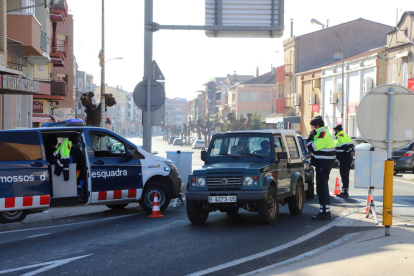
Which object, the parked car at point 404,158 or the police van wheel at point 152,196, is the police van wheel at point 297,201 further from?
the parked car at point 404,158

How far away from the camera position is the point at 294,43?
71.5 meters

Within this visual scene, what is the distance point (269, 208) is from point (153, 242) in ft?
8.87

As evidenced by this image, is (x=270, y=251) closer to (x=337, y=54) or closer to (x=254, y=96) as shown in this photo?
(x=337, y=54)

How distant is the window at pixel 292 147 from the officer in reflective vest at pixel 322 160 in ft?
3.46

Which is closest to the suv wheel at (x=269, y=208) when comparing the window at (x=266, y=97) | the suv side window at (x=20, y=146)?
the suv side window at (x=20, y=146)

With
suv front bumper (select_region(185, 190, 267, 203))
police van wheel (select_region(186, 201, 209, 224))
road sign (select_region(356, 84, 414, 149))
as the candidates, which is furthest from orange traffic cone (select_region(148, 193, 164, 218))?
road sign (select_region(356, 84, 414, 149))

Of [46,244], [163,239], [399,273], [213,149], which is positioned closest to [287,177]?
[213,149]

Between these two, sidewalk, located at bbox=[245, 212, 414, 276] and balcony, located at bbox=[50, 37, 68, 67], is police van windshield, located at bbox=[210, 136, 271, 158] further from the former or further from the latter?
balcony, located at bbox=[50, 37, 68, 67]

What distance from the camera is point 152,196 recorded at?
14.4m

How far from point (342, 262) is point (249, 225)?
14.3 ft

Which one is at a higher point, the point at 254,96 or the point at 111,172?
the point at 254,96

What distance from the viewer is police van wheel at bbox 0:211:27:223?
41.3 ft

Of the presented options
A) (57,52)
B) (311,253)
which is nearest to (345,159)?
(311,253)

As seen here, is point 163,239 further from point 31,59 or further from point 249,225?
point 31,59
